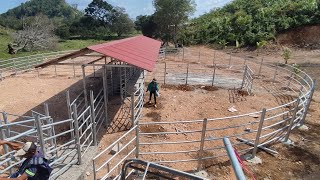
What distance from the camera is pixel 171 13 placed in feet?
95.4

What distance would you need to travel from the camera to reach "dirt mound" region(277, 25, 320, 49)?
2505 centimetres

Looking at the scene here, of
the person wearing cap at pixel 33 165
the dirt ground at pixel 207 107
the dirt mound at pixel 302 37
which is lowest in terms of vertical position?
the dirt ground at pixel 207 107

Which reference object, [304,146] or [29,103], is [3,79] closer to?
[29,103]

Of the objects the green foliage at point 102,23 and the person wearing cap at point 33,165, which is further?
the green foliage at point 102,23

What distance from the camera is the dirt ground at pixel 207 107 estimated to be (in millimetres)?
6711

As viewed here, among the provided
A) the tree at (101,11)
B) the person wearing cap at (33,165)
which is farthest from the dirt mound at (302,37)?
the tree at (101,11)

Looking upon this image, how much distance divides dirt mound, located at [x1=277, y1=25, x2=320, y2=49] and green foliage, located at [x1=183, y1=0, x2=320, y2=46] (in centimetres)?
73

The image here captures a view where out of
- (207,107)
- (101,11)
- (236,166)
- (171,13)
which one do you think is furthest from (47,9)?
(236,166)

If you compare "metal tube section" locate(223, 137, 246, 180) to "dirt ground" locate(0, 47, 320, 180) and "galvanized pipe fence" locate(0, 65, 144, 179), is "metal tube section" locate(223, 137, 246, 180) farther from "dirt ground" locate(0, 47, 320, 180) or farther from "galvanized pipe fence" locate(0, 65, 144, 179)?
"dirt ground" locate(0, 47, 320, 180)

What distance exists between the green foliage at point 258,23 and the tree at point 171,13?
4648mm

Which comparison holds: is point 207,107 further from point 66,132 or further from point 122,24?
point 122,24

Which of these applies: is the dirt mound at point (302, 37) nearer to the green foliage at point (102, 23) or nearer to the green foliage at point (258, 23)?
the green foliage at point (258, 23)

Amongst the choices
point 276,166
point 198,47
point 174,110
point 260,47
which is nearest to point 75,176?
point 276,166

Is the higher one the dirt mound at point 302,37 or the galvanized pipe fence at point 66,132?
the dirt mound at point 302,37
